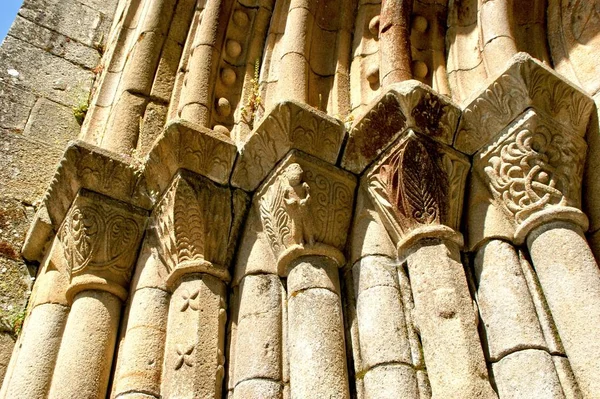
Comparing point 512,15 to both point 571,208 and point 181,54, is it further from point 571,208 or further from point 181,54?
point 181,54

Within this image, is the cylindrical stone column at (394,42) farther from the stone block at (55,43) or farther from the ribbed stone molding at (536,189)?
the stone block at (55,43)

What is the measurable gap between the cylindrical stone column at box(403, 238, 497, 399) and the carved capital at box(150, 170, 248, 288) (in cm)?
96

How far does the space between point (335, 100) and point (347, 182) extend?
2.15 ft

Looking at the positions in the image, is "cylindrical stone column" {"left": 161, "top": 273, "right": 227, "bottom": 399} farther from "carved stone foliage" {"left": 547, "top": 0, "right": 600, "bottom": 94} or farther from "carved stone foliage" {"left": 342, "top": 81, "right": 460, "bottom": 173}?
"carved stone foliage" {"left": 547, "top": 0, "right": 600, "bottom": 94}

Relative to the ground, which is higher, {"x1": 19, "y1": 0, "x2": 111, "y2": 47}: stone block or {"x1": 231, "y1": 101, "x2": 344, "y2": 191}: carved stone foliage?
{"x1": 19, "y1": 0, "x2": 111, "y2": 47}: stone block

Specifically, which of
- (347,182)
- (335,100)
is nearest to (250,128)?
(335,100)

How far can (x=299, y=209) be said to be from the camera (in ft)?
10.1

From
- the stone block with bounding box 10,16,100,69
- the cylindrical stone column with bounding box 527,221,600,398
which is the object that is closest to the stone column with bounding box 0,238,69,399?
the stone block with bounding box 10,16,100,69

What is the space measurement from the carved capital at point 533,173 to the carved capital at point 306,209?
2.06 ft

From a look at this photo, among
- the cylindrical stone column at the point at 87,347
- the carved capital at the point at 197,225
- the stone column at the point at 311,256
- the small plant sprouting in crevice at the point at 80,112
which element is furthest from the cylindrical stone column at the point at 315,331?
the small plant sprouting in crevice at the point at 80,112

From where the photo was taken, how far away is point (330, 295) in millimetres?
2930

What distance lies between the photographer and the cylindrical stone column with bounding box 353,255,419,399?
2549 millimetres

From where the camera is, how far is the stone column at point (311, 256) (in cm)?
268

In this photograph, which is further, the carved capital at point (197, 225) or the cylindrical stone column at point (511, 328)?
the carved capital at point (197, 225)
